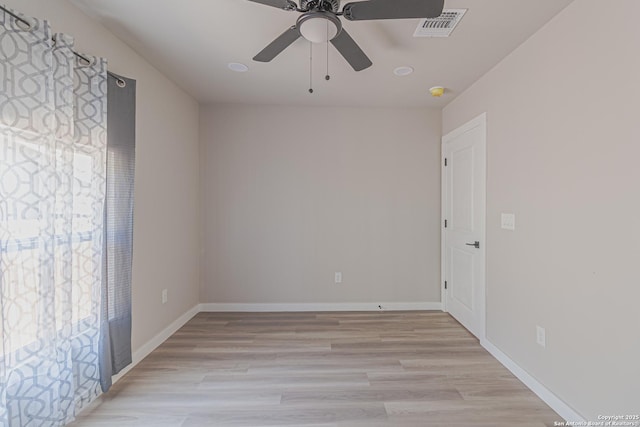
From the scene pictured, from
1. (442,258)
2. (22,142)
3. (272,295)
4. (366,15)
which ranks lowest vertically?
(272,295)

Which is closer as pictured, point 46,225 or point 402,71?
point 46,225

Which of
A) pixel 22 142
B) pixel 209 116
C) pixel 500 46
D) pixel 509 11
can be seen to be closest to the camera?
pixel 22 142

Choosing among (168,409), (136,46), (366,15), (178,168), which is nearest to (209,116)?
(178,168)

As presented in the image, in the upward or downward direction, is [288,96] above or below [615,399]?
above

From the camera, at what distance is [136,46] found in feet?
7.20

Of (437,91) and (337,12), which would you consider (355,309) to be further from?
(337,12)

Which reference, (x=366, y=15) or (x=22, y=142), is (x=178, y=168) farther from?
(x=366, y=15)

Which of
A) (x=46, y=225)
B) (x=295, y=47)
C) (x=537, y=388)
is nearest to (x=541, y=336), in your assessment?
(x=537, y=388)

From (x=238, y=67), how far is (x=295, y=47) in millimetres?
629

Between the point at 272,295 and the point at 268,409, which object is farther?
Result: the point at 272,295

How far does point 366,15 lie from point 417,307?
3.16 metres

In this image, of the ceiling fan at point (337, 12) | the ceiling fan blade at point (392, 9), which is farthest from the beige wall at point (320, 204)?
the ceiling fan blade at point (392, 9)

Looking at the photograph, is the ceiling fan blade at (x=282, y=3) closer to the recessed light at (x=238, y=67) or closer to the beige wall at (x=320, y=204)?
the recessed light at (x=238, y=67)

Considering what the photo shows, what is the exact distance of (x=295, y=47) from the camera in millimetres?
2186
